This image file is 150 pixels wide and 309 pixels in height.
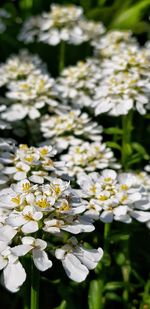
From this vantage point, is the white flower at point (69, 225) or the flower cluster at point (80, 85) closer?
the white flower at point (69, 225)

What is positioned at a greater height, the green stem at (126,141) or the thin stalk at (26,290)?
the green stem at (126,141)

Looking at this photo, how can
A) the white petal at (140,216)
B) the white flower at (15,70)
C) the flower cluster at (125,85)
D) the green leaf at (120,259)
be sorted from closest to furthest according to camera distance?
the white petal at (140,216)
the green leaf at (120,259)
the flower cluster at (125,85)
the white flower at (15,70)

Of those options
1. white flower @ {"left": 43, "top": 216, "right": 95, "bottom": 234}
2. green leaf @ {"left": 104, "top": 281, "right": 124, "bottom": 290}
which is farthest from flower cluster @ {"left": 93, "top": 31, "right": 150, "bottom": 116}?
white flower @ {"left": 43, "top": 216, "right": 95, "bottom": 234}

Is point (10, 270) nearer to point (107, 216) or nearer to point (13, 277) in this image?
point (13, 277)

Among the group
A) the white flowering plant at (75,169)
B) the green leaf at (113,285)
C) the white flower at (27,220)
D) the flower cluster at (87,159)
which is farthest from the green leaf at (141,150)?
the white flower at (27,220)

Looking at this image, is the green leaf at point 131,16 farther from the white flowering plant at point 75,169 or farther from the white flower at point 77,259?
the white flower at point 77,259

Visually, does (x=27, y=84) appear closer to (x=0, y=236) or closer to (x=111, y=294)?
(x=111, y=294)

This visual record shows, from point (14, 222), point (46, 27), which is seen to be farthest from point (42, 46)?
point (14, 222)
